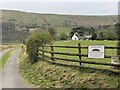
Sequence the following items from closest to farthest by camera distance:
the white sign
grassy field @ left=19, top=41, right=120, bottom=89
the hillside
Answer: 1. grassy field @ left=19, top=41, right=120, bottom=89
2. the white sign
3. the hillside

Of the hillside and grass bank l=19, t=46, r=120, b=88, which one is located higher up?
the hillside

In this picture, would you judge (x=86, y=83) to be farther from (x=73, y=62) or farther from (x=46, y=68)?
(x=46, y=68)

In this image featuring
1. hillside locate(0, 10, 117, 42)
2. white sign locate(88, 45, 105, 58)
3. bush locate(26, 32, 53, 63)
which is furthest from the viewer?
hillside locate(0, 10, 117, 42)

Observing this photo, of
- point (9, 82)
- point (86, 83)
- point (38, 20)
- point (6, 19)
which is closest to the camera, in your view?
point (86, 83)

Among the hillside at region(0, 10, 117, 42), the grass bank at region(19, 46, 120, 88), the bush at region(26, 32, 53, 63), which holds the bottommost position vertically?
the grass bank at region(19, 46, 120, 88)

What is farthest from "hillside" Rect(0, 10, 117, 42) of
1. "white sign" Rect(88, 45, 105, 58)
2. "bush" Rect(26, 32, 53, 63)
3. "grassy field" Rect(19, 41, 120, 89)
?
"white sign" Rect(88, 45, 105, 58)

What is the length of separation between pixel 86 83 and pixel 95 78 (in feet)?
1.31

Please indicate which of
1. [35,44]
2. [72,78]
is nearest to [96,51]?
[72,78]

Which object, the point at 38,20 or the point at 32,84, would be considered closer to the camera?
the point at 32,84

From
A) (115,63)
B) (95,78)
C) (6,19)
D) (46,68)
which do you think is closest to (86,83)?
(95,78)

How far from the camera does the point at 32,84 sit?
1573cm

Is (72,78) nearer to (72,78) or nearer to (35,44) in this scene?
(72,78)

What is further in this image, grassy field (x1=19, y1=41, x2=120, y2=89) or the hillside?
the hillside

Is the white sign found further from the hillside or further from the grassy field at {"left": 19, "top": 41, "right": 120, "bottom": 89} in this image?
the hillside
